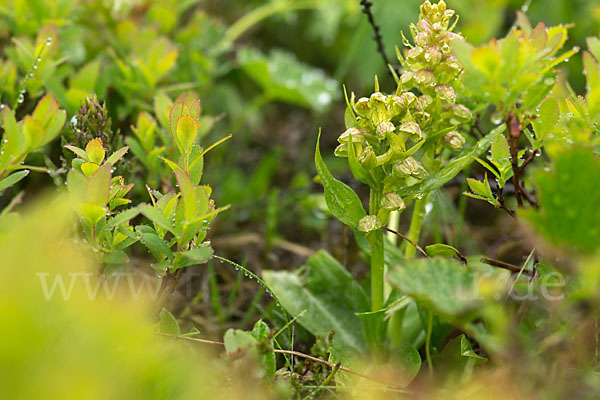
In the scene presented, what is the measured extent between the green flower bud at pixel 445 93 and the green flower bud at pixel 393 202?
0.21m

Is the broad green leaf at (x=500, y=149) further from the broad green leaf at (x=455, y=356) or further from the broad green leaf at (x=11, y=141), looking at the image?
the broad green leaf at (x=11, y=141)

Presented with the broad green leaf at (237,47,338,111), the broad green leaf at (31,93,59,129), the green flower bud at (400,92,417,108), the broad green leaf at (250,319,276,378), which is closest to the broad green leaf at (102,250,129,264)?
the broad green leaf at (250,319,276,378)

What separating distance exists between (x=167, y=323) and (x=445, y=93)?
701mm

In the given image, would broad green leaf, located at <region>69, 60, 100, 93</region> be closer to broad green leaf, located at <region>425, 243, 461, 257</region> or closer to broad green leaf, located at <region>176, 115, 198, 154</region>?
broad green leaf, located at <region>176, 115, 198, 154</region>

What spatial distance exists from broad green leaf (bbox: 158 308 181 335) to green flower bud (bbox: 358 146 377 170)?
47cm

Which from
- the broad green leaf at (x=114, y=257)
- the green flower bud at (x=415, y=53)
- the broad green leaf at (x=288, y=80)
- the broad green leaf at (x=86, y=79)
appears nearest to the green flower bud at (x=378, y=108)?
the green flower bud at (x=415, y=53)

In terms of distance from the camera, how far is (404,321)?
1309 millimetres

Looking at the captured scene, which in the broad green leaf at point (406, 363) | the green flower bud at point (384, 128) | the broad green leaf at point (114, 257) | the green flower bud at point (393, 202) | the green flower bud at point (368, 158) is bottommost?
the broad green leaf at point (406, 363)

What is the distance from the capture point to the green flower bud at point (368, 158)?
3.38ft

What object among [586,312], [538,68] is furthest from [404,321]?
[538,68]

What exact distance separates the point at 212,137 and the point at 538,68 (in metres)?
1.57

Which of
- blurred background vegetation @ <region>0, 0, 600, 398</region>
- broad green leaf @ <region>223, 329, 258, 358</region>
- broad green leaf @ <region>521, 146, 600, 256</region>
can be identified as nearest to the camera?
broad green leaf @ <region>521, 146, 600, 256</region>

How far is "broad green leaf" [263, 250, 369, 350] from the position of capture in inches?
51.4

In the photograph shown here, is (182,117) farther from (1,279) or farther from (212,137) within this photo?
(212,137)
